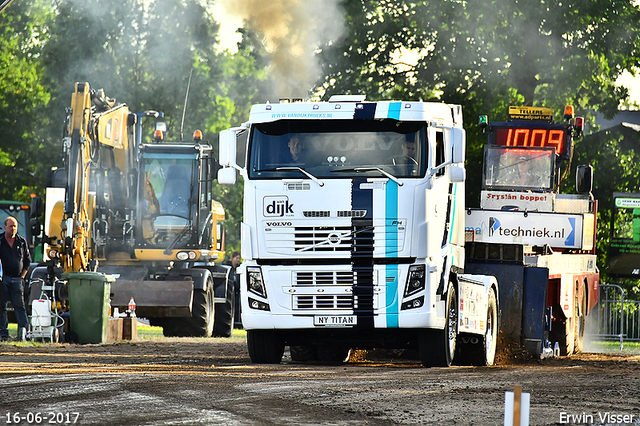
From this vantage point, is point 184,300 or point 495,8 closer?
point 184,300

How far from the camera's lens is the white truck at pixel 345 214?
46.1 ft

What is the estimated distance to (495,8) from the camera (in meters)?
34.7

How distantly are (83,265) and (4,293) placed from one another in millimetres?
1433

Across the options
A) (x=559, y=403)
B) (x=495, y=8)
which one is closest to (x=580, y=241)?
(x=559, y=403)

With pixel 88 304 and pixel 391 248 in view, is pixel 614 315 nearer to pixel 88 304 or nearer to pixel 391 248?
pixel 88 304

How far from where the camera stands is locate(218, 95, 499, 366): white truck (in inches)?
553

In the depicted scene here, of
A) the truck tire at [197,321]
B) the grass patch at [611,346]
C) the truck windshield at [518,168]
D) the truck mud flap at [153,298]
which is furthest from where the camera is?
the truck windshield at [518,168]

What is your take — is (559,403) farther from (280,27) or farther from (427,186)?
(280,27)

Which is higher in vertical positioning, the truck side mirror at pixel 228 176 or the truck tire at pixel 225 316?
the truck side mirror at pixel 228 176

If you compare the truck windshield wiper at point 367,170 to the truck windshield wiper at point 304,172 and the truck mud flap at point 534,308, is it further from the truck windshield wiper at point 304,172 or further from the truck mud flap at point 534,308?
the truck mud flap at point 534,308

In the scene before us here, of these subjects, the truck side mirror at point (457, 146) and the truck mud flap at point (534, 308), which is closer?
the truck side mirror at point (457, 146)

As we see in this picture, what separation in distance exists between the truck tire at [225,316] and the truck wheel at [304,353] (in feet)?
26.2

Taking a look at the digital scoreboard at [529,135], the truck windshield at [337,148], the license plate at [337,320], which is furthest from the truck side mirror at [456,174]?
the digital scoreboard at [529,135]

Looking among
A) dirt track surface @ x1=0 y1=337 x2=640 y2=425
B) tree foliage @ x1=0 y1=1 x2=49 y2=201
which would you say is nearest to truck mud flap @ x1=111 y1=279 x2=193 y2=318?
dirt track surface @ x1=0 y1=337 x2=640 y2=425
